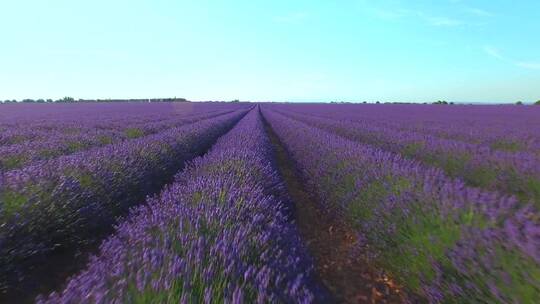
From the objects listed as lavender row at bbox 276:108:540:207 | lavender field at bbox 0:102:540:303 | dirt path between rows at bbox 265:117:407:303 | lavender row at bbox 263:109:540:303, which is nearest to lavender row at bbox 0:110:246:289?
lavender field at bbox 0:102:540:303

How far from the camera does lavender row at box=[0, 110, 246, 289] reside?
2.90 m

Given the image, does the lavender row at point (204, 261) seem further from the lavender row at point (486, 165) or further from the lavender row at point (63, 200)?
the lavender row at point (486, 165)

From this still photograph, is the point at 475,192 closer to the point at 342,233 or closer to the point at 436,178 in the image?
the point at 436,178

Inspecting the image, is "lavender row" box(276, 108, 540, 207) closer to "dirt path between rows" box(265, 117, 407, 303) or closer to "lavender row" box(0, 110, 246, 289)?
"dirt path between rows" box(265, 117, 407, 303)

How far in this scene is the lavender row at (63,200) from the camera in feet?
9.53

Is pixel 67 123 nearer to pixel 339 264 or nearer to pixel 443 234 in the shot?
pixel 339 264

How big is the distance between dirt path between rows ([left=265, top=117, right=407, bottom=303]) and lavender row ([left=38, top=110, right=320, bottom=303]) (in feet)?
3.59

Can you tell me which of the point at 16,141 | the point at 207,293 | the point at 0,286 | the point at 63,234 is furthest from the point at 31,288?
the point at 16,141

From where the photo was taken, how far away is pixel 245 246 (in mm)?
1879

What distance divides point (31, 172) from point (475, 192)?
4173mm

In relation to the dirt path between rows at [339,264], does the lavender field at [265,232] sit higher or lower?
higher

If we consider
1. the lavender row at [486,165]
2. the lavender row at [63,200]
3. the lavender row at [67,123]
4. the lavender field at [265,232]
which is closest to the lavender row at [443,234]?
the lavender field at [265,232]

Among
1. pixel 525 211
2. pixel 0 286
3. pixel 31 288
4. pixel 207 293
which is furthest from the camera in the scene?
pixel 31 288

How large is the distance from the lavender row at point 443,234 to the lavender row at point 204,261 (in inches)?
34.2
